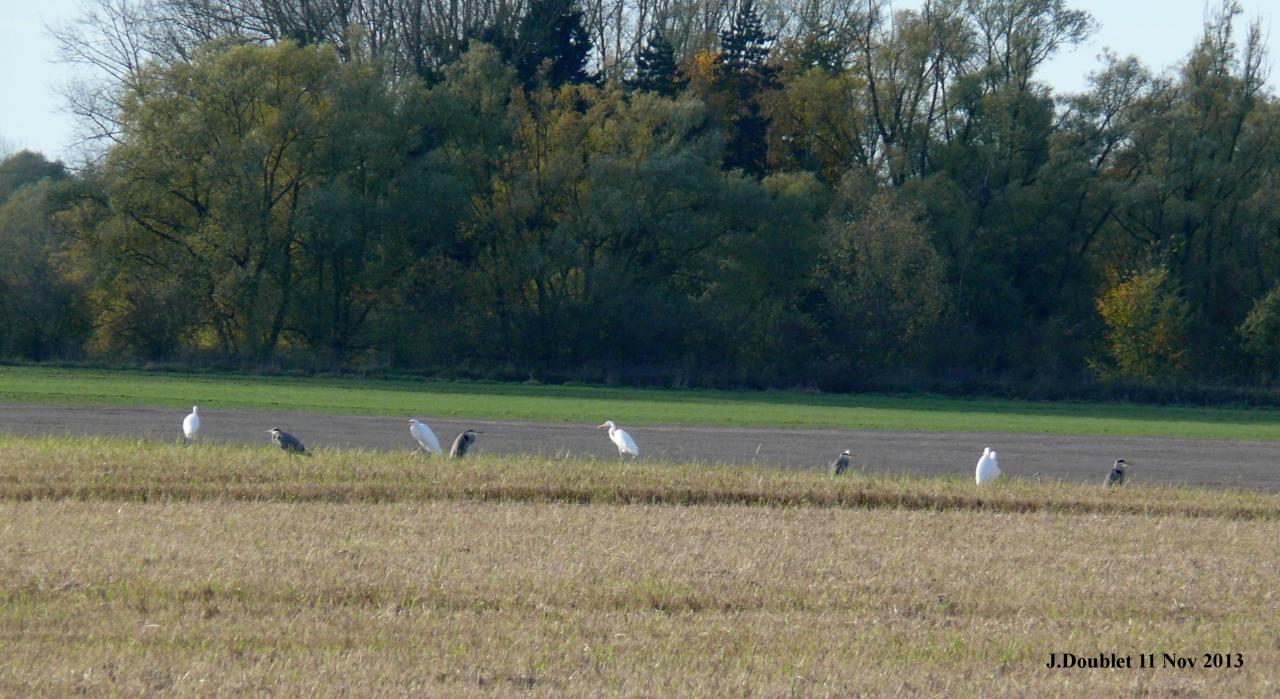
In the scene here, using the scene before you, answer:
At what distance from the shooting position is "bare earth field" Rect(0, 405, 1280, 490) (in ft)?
90.6

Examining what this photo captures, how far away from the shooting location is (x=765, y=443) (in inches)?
1272

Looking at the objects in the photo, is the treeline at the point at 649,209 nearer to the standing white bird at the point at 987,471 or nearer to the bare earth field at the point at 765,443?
the bare earth field at the point at 765,443

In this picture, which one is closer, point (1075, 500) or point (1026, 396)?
point (1075, 500)

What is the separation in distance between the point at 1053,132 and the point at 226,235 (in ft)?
131

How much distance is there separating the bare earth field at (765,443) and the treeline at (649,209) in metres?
24.5

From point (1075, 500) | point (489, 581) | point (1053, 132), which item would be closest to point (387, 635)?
point (489, 581)

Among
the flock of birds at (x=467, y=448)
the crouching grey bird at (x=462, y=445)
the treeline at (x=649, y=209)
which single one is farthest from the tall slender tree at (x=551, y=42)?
the crouching grey bird at (x=462, y=445)

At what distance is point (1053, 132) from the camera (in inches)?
2596

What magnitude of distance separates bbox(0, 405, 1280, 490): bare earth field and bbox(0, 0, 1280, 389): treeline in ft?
80.5

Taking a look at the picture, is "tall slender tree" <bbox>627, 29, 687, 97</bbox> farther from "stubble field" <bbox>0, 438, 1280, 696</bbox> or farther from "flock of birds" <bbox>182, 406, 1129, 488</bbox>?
"stubble field" <bbox>0, 438, 1280, 696</bbox>

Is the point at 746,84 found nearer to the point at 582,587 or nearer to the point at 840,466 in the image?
the point at 840,466

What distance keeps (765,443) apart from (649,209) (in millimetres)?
31260

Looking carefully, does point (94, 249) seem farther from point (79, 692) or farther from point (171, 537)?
point (79, 692)

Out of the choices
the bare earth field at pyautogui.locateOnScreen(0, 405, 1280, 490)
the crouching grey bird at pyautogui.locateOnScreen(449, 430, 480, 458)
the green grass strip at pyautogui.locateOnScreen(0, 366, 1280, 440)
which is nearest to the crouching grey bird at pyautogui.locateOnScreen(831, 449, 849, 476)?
the bare earth field at pyautogui.locateOnScreen(0, 405, 1280, 490)
